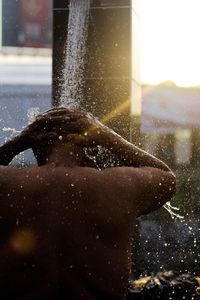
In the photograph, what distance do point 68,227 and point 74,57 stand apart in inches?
201

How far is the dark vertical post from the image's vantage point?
698 centimetres

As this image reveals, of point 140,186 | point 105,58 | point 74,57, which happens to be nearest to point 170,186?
point 140,186

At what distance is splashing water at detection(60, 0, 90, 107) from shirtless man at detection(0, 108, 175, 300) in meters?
4.61

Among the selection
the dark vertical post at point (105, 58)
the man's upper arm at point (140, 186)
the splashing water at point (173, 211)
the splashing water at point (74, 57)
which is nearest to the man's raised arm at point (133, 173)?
the man's upper arm at point (140, 186)

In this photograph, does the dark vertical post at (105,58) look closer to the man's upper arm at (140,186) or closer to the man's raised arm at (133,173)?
the man's raised arm at (133,173)

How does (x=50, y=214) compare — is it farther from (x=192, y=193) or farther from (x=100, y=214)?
(x=192, y=193)

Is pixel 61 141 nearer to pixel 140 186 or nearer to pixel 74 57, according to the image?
pixel 140 186

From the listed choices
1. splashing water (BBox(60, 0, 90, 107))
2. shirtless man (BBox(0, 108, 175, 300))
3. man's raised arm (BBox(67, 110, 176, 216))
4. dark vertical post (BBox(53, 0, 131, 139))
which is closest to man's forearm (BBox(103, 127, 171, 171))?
man's raised arm (BBox(67, 110, 176, 216))

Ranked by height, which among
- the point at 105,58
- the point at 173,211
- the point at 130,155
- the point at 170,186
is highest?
the point at 105,58

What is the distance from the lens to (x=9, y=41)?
23984 mm

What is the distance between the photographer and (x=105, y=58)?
718 centimetres

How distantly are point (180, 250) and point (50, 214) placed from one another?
23.9 feet

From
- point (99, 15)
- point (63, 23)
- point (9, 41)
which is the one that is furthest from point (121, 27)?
point (9, 41)

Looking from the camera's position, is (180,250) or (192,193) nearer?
(180,250)
